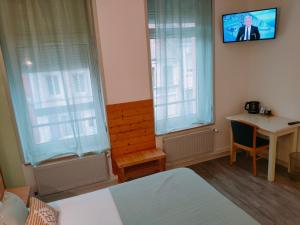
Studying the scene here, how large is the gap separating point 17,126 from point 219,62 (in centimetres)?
272

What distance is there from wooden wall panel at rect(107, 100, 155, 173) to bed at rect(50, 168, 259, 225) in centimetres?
90

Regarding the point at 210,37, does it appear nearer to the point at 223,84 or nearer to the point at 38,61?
the point at 223,84

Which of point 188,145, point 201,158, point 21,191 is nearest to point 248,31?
point 188,145

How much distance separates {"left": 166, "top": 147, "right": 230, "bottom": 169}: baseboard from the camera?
3338 millimetres

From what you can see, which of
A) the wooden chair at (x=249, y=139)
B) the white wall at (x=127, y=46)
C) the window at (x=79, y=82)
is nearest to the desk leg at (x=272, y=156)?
the wooden chair at (x=249, y=139)

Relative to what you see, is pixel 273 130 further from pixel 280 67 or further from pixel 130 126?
pixel 130 126

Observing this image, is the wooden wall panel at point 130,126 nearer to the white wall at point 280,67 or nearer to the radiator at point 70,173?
the radiator at point 70,173

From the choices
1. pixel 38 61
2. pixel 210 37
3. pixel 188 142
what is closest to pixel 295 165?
pixel 188 142

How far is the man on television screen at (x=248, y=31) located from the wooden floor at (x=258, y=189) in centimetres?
179

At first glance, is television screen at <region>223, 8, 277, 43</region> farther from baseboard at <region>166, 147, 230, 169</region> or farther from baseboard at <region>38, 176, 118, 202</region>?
baseboard at <region>38, 176, 118, 202</region>

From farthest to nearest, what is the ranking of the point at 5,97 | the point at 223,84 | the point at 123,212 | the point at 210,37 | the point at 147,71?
the point at 223,84 < the point at 210,37 < the point at 147,71 < the point at 5,97 < the point at 123,212

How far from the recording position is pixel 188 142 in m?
3.28

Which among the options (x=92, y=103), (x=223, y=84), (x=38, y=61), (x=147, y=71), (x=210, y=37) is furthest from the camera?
(x=223, y=84)

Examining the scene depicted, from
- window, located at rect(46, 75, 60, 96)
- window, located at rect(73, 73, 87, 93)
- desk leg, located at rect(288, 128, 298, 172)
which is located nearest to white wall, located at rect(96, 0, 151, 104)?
window, located at rect(73, 73, 87, 93)
